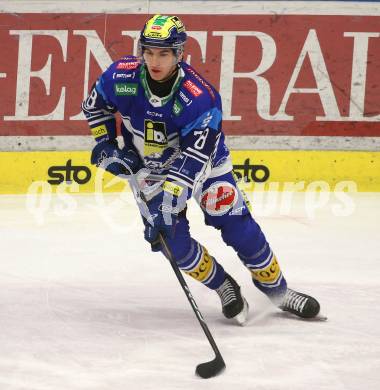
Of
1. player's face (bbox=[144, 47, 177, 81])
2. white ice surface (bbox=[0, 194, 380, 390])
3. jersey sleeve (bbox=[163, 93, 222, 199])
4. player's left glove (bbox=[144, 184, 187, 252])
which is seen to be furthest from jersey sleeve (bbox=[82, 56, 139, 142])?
white ice surface (bbox=[0, 194, 380, 390])

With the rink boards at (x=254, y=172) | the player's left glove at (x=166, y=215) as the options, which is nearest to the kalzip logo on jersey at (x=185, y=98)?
the player's left glove at (x=166, y=215)

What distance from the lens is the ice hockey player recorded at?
384 cm

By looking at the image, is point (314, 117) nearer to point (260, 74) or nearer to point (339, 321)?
point (260, 74)

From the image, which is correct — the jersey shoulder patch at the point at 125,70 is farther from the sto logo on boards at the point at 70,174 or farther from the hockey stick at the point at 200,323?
the sto logo on boards at the point at 70,174

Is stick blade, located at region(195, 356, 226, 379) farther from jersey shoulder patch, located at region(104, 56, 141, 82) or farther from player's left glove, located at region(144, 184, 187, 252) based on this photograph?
jersey shoulder patch, located at region(104, 56, 141, 82)

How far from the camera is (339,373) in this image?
3566mm

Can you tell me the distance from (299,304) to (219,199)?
1.95 ft

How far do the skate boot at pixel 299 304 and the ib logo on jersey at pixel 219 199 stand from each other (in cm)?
52

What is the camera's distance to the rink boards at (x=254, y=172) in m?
6.81

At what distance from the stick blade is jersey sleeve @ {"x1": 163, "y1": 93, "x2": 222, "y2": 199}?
667 mm

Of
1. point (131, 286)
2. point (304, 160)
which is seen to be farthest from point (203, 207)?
point (304, 160)

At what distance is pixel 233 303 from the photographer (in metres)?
4.21

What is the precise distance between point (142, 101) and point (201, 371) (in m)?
1.13

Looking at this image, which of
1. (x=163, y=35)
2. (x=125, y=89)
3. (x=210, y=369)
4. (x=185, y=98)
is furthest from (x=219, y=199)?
(x=210, y=369)
